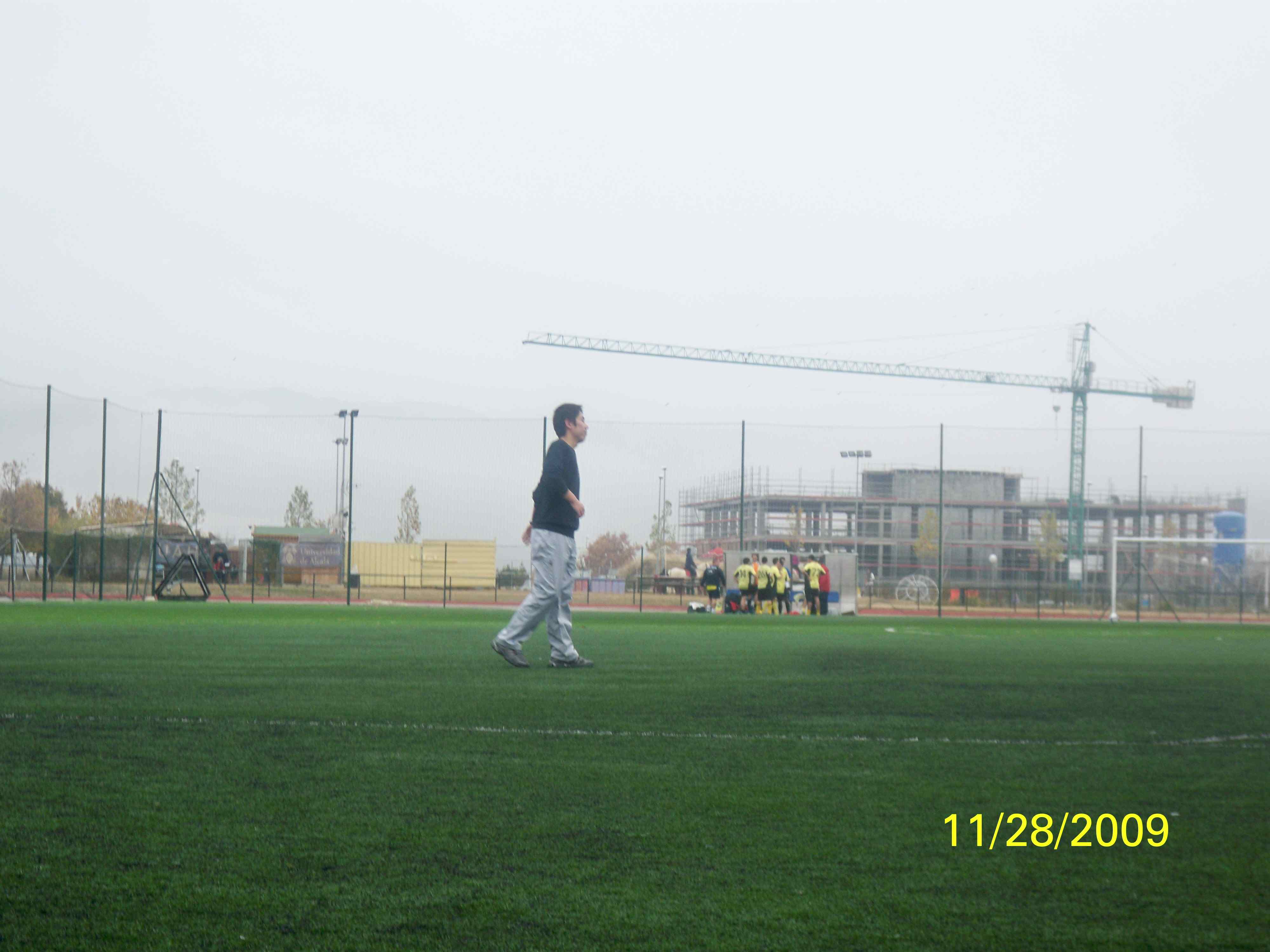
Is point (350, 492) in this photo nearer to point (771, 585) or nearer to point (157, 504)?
point (157, 504)

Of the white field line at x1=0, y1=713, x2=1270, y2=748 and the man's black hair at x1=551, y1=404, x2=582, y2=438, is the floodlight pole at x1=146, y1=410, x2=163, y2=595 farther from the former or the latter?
the white field line at x1=0, y1=713, x2=1270, y2=748

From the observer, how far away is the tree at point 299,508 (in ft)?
104

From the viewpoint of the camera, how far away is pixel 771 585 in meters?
26.1

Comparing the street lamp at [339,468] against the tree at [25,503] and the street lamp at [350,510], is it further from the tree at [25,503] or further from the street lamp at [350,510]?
the tree at [25,503]

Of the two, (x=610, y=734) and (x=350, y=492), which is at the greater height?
(x=350, y=492)

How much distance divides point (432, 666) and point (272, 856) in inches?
193

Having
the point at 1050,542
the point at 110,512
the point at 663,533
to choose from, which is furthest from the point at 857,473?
the point at 110,512

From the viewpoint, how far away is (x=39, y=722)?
4.62 m

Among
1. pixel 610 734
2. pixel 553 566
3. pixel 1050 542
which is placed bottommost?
pixel 610 734

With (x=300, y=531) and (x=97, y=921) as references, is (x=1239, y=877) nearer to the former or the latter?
(x=97, y=921)

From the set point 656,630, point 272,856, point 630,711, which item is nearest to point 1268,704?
point 630,711

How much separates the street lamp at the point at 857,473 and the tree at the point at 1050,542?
7.08 metres
